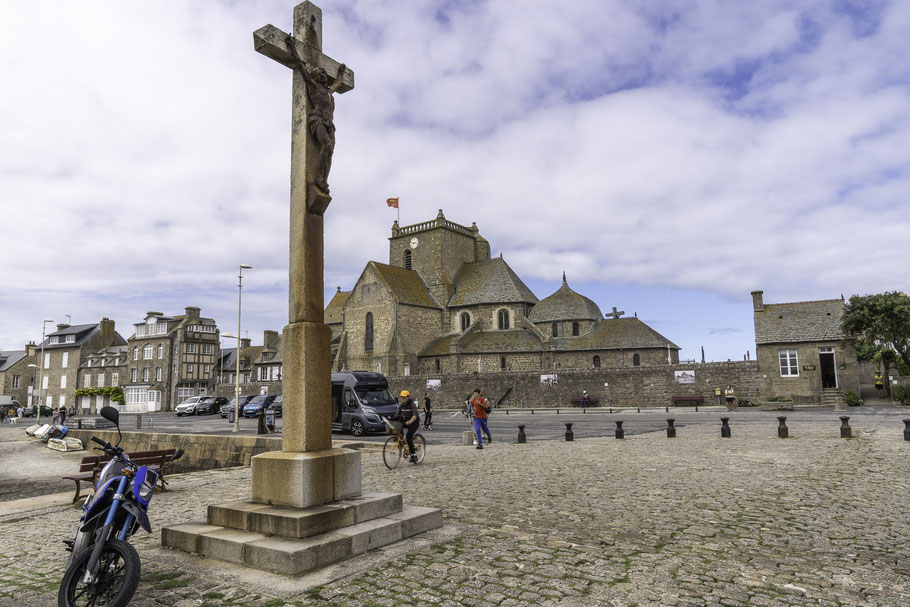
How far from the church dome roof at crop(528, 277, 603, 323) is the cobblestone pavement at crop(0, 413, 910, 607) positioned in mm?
41215

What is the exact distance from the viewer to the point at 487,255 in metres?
64.9

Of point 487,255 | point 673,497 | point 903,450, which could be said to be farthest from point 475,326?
point 673,497

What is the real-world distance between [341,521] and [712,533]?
3.48 m

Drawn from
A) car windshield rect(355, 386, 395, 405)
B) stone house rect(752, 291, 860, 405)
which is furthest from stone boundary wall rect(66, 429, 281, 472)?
stone house rect(752, 291, 860, 405)

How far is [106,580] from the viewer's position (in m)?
3.91

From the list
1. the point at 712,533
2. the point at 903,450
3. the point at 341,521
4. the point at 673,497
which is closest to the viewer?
the point at 341,521

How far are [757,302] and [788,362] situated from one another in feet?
16.4

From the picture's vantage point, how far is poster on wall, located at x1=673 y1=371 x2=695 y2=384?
119 feet

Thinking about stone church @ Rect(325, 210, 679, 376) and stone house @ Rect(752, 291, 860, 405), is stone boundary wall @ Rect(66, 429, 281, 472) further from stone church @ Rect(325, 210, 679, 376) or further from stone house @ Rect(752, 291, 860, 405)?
stone church @ Rect(325, 210, 679, 376)

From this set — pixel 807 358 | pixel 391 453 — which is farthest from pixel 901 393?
pixel 391 453

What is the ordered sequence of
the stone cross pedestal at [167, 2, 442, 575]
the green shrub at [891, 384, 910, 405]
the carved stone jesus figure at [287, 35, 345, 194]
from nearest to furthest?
the stone cross pedestal at [167, 2, 442, 575]
the carved stone jesus figure at [287, 35, 345, 194]
the green shrub at [891, 384, 910, 405]

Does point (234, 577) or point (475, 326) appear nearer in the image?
point (234, 577)

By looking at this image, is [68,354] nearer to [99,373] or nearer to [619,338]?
[99,373]

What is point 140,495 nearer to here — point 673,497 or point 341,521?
point 341,521
